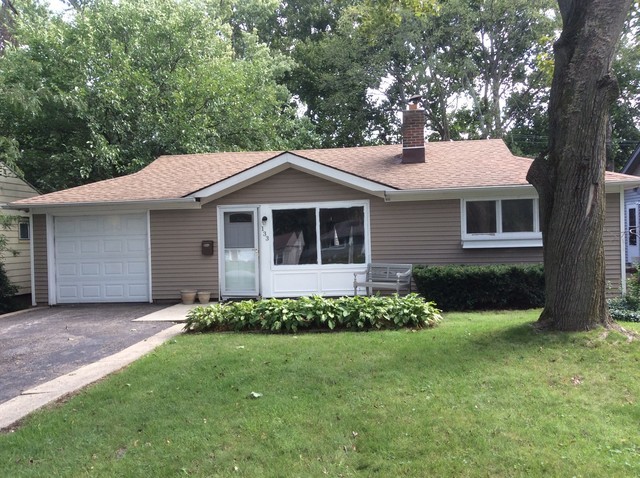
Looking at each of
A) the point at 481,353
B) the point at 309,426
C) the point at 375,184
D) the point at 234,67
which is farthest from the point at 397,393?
the point at 234,67

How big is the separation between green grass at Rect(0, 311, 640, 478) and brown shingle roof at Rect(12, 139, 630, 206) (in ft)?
18.1

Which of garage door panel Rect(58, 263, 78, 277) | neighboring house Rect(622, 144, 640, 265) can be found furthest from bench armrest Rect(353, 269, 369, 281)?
neighboring house Rect(622, 144, 640, 265)

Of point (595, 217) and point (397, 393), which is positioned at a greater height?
point (595, 217)

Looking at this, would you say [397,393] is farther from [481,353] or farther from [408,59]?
[408,59]

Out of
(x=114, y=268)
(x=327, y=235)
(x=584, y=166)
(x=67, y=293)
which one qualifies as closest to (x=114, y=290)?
(x=114, y=268)

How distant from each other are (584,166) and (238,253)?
25.4 ft

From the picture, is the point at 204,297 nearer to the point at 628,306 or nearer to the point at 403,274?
the point at 403,274

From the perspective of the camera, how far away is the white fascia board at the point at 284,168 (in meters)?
10.6

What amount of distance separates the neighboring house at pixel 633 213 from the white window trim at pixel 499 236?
1178 cm

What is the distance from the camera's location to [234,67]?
19734 millimetres

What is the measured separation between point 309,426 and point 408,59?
2447 centimetres

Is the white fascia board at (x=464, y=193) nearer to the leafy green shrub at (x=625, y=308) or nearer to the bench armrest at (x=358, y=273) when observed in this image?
the bench armrest at (x=358, y=273)

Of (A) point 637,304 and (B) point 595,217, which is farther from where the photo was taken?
(A) point 637,304

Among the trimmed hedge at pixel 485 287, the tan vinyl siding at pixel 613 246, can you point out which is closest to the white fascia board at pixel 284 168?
the trimmed hedge at pixel 485 287
